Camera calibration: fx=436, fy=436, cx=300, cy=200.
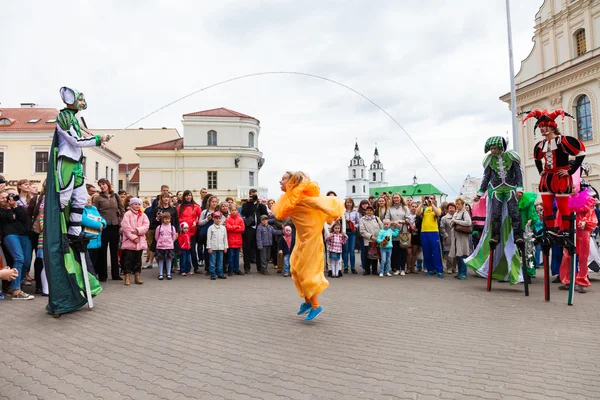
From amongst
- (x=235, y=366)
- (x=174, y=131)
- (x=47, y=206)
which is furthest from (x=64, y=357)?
(x=174, y=131)

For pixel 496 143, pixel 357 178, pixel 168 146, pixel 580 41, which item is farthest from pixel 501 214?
pixel 357 178

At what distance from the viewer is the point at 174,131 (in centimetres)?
6188

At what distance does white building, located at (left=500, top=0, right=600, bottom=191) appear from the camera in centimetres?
2916

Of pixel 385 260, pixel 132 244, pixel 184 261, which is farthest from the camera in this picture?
pixel 385 260

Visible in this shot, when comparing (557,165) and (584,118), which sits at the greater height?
(584,118)

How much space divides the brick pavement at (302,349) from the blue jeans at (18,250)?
0.65m

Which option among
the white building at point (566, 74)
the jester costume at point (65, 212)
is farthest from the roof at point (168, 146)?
the jester costume at point (65, 212)

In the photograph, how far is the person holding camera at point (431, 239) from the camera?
10695 millimetres

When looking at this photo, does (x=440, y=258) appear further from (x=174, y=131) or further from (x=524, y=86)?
(x=174, y=131)

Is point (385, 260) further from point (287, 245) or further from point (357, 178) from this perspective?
point (357, 178)

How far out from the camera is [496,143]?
8469 mm

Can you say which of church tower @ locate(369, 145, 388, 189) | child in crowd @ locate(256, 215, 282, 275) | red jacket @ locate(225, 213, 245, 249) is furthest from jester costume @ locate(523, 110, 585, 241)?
church tower @ locate(369, 145, 388, 189)

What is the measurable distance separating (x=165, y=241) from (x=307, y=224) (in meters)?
5.06

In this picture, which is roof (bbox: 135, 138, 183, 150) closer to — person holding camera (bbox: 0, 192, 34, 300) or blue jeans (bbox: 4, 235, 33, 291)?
blue jeans (bbox: 4, 235, 33, 291)
